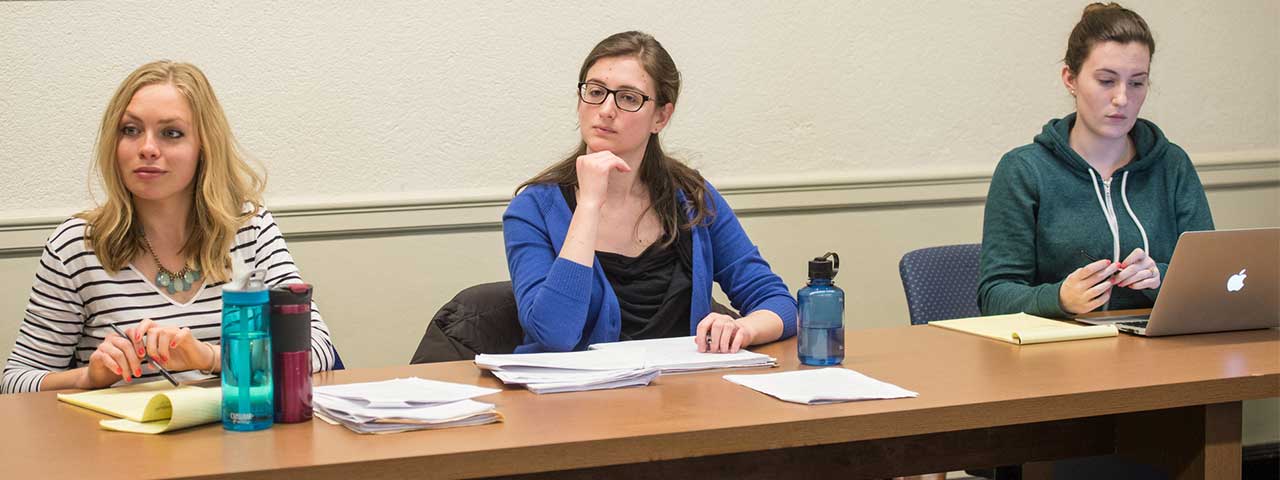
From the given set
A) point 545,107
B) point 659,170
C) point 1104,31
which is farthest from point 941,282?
point 545,107

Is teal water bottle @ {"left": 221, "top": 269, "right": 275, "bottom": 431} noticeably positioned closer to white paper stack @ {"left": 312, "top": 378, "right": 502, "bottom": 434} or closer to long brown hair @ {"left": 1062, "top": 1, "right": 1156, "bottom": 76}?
white paper stack @ {"left": 312, "top": 378, "right": 502, "bottom": 434}

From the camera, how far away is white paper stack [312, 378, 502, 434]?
144 centimetres

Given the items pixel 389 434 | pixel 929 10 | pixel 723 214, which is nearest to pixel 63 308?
pixel 389 434

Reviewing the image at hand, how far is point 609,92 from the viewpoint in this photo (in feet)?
7.19

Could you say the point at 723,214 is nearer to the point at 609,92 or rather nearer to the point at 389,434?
the point at 609,92

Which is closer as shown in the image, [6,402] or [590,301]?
[6,402]

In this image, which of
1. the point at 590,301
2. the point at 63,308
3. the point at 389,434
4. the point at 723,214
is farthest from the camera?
the point at 723,214

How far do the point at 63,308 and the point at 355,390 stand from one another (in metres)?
0.66

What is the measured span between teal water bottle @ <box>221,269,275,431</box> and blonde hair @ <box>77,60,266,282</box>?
2.05 ft

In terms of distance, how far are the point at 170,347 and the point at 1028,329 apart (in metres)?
1.39

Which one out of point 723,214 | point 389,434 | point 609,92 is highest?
point 609,92

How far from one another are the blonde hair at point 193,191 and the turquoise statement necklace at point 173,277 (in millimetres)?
15

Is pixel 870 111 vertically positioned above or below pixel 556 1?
below

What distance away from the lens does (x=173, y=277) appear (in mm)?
1986
